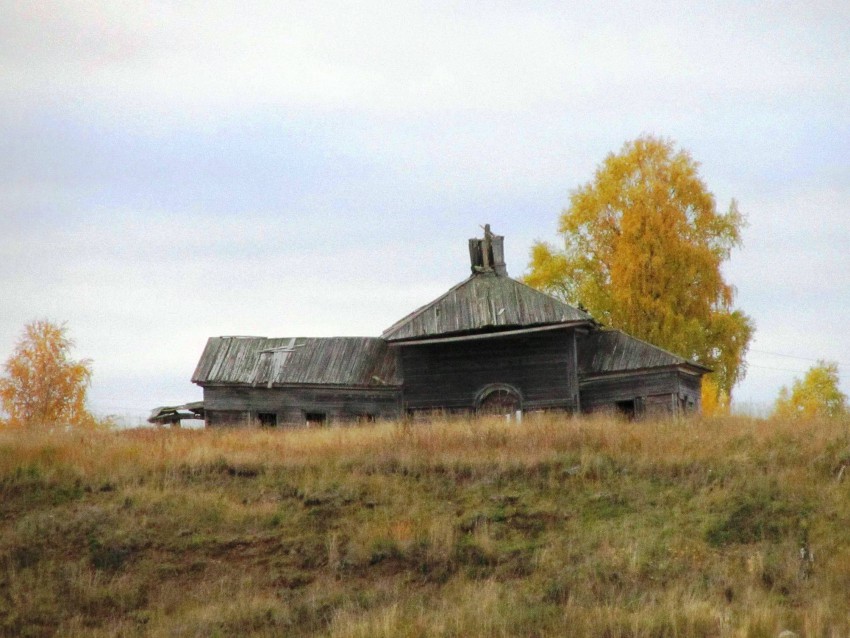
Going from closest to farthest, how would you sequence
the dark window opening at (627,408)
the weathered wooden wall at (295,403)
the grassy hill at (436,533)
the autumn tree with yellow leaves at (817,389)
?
the grassy hill at (436,533) → the dark window opening at (627,408) → the weathered wooden wall at (295,403) → the autumn tree with yellow leaves at (817,389)

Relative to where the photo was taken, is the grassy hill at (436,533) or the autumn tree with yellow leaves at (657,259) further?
the autumn tree with yellow leaves at (657,259)

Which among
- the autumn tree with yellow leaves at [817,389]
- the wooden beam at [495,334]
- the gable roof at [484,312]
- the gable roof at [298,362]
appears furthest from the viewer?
the autumn tree with yellow leaves at [817,389]

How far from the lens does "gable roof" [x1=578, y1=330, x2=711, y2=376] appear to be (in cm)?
3002

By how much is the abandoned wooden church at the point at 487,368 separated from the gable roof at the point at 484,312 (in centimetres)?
3

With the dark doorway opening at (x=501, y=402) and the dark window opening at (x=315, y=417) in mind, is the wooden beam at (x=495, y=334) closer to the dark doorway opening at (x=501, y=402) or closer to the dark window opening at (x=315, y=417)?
the dark doorway opening at (x=501, y=402)

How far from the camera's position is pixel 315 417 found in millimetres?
32938

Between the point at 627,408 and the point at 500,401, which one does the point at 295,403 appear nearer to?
the point at 500,401

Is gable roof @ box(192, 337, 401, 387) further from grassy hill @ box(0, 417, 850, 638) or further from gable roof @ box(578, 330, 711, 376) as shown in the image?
grassy hill @ box(0, 417, 850, 638)

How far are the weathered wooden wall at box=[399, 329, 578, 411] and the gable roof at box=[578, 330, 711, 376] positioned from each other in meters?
0.95

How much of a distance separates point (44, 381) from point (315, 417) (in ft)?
64.9

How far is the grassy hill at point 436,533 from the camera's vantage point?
14953mm

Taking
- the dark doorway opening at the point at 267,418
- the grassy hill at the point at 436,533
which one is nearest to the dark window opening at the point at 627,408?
the grassy hill at the point at 436,533

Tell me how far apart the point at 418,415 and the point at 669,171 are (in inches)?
562

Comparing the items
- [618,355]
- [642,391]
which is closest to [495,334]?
[618,355]
